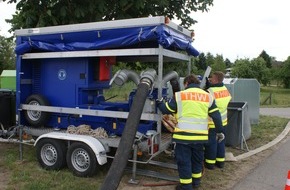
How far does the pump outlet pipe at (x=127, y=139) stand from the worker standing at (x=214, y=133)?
164cm

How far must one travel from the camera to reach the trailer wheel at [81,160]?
19.1ft

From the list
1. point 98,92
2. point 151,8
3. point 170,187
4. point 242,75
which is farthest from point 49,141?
point 242,75

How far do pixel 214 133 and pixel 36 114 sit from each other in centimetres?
345

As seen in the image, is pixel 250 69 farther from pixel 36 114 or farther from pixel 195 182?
pixel 195 182

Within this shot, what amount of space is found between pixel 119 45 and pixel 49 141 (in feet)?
6.88

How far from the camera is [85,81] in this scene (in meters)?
6.46

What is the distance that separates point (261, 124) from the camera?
12211 mm

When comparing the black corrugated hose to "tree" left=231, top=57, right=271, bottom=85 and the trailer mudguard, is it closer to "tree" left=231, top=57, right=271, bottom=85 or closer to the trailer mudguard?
the trailer mudguard

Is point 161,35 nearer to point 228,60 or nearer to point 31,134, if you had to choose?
point 31,134

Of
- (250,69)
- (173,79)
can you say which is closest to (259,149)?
(173,79)

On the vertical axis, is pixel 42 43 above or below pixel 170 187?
above

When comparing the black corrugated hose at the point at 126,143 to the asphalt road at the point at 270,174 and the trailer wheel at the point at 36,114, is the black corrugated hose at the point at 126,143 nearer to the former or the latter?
the asphalt road at the point at 270,174

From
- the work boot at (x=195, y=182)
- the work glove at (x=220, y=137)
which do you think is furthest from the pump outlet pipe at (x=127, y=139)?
the work glove at (x=220, y=137)

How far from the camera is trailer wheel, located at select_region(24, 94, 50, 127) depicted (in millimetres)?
6727
